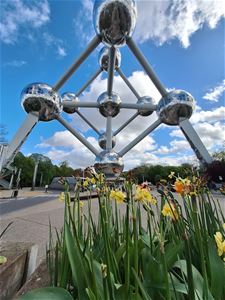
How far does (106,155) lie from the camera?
1207 cm

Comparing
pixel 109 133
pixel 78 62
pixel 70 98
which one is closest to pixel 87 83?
pixel 70 98

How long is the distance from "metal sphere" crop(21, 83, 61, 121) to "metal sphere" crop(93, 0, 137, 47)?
310cm

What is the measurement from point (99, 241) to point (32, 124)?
32.8 feet

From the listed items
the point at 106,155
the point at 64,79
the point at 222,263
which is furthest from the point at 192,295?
the point at 106,155

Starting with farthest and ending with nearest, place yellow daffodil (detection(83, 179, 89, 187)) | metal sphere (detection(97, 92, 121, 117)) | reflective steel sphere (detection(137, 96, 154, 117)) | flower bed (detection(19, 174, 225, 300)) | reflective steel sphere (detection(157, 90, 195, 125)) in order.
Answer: reflective steel sphere (detection(137, 96, 154, 117)) < metal sphere (detection(97, 92, 121, 117)) < reflective steel sphere (detection(157, 90, 195, 125)) < yellow daffodil (detection(83, 179, 89, 187)) < flower bed (detection(19, 174, 225, 300))

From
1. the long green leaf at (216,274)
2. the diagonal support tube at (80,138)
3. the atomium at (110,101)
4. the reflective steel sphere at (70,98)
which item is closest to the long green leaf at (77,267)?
the long green leaf at (216,274)

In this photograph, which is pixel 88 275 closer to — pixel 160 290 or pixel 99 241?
pixel 160 290

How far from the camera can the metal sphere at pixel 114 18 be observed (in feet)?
27.2

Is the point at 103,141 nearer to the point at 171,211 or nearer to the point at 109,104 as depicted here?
the point at 109,104

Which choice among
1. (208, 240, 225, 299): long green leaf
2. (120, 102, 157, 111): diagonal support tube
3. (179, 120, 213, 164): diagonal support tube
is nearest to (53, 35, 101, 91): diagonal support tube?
(120, 102, 157, 111): diagonal support tube

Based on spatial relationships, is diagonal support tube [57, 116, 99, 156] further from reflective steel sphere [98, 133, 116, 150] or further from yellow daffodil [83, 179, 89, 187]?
yellow daffodil [83, 179, 89, 187]

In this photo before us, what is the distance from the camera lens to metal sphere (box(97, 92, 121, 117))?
13438 millimetres

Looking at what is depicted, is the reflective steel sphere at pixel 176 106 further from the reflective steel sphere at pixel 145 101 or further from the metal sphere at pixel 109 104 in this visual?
the reflective steel sphere at pixel 145 101

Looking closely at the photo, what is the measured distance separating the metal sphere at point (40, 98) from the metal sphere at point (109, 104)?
3430 millimetres
